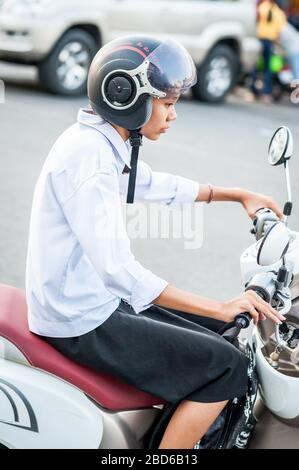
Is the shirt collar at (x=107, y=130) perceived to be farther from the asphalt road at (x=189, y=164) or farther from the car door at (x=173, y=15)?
the car door at (x=173, y=15)

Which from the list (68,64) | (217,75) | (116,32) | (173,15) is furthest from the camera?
(217,75)

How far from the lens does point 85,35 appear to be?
10406 mm

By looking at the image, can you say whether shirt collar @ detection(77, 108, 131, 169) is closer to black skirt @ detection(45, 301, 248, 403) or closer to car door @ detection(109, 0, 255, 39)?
black skirt @ detection(45, 301, 248, 403)

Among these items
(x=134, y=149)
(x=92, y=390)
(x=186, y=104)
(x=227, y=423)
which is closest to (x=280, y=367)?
(x=227, y=423)

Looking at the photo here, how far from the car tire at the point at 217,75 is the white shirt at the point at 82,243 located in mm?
8921

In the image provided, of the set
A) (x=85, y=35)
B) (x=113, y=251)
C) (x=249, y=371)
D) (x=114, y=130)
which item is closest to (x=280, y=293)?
(x=249, y=371)

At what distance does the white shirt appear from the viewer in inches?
91.5

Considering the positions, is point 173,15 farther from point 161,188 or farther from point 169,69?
point 169,69

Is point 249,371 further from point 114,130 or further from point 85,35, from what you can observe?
point 85,35

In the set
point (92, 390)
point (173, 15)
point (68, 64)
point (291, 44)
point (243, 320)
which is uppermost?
point (243, 320)

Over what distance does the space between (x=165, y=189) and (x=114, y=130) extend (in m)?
0.52

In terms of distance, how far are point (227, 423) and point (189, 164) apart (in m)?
5.35

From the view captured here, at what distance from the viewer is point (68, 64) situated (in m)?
10.3

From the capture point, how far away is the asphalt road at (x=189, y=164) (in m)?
5.39
